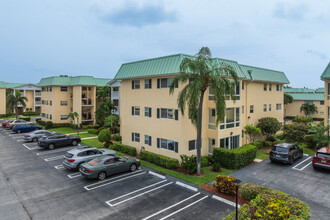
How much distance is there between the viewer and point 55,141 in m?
23.9

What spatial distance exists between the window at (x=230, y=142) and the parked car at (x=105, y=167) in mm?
8196

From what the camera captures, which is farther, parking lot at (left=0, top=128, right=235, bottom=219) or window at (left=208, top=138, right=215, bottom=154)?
window at (left=208, top=138, right=215, bottom=154)

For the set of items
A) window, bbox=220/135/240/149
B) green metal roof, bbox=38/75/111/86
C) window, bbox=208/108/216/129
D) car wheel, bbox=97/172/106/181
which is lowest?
car wheel, bbox=97/172/106/181

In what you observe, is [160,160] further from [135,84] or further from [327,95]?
[327,95]

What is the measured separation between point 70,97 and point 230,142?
3372 centimetres

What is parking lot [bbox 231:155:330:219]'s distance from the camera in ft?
37.9

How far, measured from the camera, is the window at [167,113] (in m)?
17.6

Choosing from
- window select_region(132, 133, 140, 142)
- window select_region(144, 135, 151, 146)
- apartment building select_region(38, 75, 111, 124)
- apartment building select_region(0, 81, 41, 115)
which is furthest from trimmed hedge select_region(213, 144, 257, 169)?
apartment building select_region(0, 81, 41, 115)

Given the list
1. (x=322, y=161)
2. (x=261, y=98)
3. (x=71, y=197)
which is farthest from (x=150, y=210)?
(x=261, y=98)

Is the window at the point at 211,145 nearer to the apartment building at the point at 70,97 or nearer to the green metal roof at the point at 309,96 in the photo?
the apartment building at the point at 70,97

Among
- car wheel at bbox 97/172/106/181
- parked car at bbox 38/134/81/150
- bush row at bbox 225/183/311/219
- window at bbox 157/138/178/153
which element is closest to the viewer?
bush row at bbox 225/183/311/219

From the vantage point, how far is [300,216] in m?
7.96

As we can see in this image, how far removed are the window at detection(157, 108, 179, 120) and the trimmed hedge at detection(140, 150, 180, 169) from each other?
136 inches

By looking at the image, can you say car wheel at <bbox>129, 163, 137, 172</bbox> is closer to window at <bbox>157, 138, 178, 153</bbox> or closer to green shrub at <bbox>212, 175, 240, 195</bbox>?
window at <bbox>157, 138, 178, 153</bbox>
